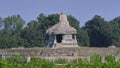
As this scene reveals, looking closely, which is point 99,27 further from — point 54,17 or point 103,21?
point 54,17

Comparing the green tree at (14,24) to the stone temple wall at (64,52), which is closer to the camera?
the stone temple wall at (64,52)

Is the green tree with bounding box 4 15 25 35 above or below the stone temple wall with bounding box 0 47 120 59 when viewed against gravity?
above

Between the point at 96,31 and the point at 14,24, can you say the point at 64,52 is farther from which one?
the point at 14,24

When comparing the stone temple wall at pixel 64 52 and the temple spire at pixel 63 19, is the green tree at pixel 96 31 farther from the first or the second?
the stone temple wall at pixel 64 52

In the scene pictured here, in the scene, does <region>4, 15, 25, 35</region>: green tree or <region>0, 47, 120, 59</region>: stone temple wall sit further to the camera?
<region>4, 15, 25, 35</region>: green tree

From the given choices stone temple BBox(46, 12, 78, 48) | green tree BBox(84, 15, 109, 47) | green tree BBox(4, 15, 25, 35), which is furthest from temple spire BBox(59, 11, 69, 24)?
green tree BBox(4, 15, 25, 35)

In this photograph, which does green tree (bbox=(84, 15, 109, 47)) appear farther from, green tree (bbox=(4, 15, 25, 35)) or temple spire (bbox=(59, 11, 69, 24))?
temple spire (bbox=(59, 11, 69, 24))

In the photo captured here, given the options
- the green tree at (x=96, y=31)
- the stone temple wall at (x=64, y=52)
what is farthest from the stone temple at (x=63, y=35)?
the green tree at (x=96, y=31)

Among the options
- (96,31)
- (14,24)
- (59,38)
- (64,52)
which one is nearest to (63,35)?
(59,38)

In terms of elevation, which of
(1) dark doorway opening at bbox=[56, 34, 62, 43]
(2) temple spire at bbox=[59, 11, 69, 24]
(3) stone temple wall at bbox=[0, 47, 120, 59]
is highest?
(2) temple spire at bbox=[59, 11, 69, 24]

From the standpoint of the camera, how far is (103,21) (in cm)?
10056

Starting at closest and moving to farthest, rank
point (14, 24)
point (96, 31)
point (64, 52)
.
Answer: point (64, 52) → point (96, 31) → point (14, 24)

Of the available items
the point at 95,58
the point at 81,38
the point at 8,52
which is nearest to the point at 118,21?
the point at 81,38

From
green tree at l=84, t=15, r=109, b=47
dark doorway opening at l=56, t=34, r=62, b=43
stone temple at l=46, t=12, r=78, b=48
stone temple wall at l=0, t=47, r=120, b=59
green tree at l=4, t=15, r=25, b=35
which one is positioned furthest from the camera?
green tree at l=4, t=15, r=25, b=35
